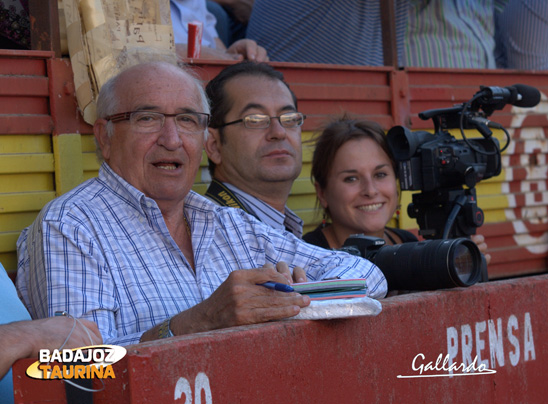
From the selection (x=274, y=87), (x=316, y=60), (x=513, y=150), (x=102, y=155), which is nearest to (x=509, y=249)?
(x=513, y=150)

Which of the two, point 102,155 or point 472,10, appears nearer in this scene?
point 102,155

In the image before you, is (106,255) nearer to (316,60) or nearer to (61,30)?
(61,30)

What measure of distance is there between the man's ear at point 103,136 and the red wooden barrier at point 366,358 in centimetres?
110

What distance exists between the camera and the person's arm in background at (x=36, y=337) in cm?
168

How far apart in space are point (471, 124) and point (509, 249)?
167 centimetres

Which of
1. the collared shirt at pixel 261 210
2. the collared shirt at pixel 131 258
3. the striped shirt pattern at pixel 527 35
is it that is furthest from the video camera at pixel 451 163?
the striped shirt pattern at pixel 527 35

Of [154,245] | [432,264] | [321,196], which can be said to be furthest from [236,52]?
[432,264]

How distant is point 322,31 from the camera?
4.54 meters

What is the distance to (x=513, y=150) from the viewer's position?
16.0ft

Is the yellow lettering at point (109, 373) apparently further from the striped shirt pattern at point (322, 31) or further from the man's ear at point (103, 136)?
the striped shirt pattern at point (322, 31)

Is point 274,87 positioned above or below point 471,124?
above

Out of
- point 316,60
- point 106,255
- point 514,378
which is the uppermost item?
point 316,60

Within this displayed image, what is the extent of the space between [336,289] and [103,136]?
1141 millimetres

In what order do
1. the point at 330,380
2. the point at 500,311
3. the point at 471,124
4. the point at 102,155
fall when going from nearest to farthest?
the point at 330,380 < the point at 500,311 < the point at 102,155 < the point at 471,124
